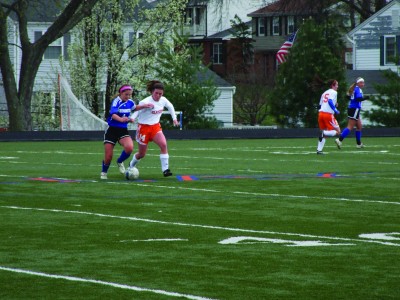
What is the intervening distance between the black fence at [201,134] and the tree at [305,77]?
24.2 ft

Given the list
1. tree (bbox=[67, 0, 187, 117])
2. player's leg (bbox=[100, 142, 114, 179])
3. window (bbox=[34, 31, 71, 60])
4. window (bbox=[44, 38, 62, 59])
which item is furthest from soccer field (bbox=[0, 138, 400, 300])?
window (bbox=[44, 38, 62, 59])

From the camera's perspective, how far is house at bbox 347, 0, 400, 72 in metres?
70.1

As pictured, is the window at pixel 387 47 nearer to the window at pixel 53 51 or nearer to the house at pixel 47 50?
the house at pixel 47 50

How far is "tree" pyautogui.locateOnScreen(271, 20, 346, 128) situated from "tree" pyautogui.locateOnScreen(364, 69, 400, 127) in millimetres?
1600

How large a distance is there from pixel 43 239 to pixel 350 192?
698 centimetres

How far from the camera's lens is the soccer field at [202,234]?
8984mm

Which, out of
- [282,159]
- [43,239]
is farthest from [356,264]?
[282,159]

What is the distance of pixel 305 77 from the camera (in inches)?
Result: 2088

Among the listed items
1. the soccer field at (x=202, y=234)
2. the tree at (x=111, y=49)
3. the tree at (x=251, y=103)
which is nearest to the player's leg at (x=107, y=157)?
the soccer field at (x=202, y=234)

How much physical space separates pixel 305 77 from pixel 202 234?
41.3 metres

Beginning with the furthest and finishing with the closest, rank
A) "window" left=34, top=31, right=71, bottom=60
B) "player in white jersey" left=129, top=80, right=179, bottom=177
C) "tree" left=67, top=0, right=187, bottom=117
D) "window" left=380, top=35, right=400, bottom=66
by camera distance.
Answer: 1. "window" left=380, top=35, right=400, bottom=66
2. "window" left=34, top=31, right=71, bottom=60
3. "tree" left=67, top=0, right=187, bottom=117
4. "player in white jersey" left=129, top=80, right=179, bottom=177

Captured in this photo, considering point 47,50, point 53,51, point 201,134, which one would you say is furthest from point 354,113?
point 47,50

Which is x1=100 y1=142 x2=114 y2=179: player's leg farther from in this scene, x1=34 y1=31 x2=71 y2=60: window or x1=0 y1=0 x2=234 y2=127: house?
x1=34 y1=31 x2=71 y2=60: window

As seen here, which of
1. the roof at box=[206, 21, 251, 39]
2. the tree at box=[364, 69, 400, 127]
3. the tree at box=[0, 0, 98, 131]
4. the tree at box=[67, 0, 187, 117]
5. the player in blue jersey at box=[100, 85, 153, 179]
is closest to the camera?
the player in blue jersey at box=[100, 85, 153, 179]
